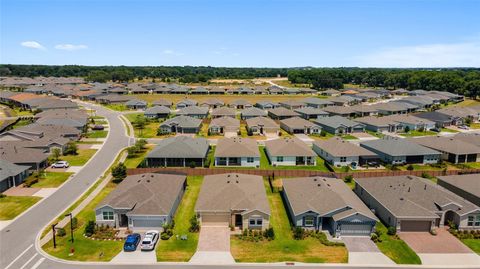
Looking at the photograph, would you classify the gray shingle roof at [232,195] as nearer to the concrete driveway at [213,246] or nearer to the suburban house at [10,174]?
the concrete driveway at [213,246]

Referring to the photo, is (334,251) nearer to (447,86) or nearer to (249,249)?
(249,249)

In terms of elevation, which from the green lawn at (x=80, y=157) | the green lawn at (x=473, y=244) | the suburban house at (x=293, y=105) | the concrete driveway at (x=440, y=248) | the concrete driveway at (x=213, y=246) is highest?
the suburban house at (x=293, y=105)

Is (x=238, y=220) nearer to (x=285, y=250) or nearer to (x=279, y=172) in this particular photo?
(x=285, y=250)

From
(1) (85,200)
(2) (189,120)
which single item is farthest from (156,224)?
(2) (189,120)

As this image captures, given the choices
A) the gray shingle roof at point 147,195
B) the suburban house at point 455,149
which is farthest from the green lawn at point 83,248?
the suburban house at point 455,149

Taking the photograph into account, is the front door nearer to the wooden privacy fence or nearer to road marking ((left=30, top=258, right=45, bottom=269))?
the wooden privacy fence

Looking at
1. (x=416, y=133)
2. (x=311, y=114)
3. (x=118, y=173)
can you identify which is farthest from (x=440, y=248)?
(x=311, y=114)
